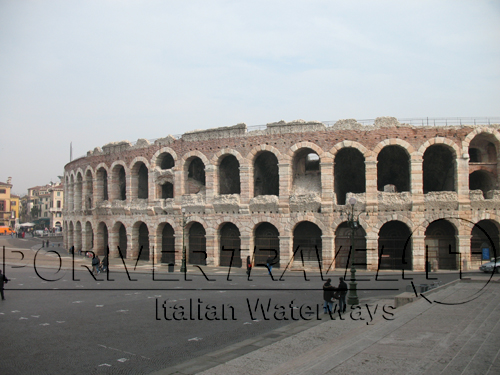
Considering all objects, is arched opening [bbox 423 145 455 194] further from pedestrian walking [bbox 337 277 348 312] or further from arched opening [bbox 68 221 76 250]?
arched opening [bbox 68 221 76 250]

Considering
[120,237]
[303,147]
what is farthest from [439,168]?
[120,237]

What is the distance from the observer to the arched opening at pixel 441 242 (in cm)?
2995

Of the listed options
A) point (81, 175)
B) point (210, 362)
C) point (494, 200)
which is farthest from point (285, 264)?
point (81, 175)

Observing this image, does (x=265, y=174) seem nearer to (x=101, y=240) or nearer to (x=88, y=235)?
(x=101, y=240)

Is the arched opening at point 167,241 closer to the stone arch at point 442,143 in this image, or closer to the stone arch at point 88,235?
the stone arch at point 88,235

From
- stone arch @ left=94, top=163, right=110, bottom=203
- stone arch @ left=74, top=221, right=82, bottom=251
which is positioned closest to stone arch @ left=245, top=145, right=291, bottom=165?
stone arch @ left=94, top=163, right=110, bottom=203

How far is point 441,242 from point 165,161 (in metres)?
23.9

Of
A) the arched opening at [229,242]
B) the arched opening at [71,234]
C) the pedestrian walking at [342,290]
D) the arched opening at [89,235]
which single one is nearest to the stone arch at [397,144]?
the arched opening at [229,242]

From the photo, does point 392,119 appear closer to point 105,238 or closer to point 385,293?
point 385,293

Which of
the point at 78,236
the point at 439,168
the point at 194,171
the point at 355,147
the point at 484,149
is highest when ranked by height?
the point at 355,147

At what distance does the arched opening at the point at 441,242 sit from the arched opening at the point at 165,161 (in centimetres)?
2199

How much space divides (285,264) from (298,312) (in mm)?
15235

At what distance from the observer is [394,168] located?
3341 centimetres

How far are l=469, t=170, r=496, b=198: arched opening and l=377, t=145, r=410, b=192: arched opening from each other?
461 centimetres
